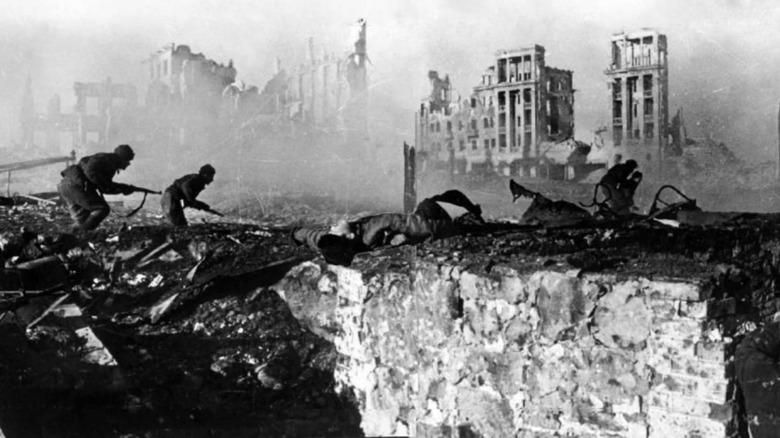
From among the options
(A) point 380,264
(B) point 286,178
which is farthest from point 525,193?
(B) point 286,178

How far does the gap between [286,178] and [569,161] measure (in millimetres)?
9077

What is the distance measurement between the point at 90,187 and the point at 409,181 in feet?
10.8

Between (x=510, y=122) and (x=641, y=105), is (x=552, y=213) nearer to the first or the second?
(x=641, y=105)

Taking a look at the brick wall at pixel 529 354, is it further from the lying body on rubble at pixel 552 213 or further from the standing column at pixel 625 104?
the standing column at pixel 625 104

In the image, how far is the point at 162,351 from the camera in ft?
13.8

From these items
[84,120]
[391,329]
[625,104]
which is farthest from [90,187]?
[625,104]

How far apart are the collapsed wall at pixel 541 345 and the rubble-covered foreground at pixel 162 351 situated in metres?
0.43

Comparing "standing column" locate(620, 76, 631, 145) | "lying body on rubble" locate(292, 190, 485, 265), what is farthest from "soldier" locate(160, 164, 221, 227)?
"standing column" locate(620, 76, 631, 145)

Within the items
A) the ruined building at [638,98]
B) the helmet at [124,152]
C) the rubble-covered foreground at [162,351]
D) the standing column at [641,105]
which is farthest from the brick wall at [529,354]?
the standing column at [641,105]

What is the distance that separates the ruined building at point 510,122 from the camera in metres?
10.4

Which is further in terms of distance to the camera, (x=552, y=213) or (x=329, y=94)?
(x=329, y=94)

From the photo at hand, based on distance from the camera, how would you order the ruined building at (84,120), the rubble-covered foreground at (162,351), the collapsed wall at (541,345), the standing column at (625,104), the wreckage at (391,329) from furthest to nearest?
the ruined building at (84,120) → the standing column at (625,104) → the rubble-covered foreground at (162,351) → the wreckage at (391,329) → the collapsed wall at (541,345)

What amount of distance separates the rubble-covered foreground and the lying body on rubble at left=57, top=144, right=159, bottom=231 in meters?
1.74

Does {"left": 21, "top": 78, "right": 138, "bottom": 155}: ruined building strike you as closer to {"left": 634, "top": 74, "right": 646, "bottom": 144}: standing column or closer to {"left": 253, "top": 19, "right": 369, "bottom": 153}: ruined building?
{"left": 253, "top": 19, "right": 369, "bottom": 153}: ruined building
